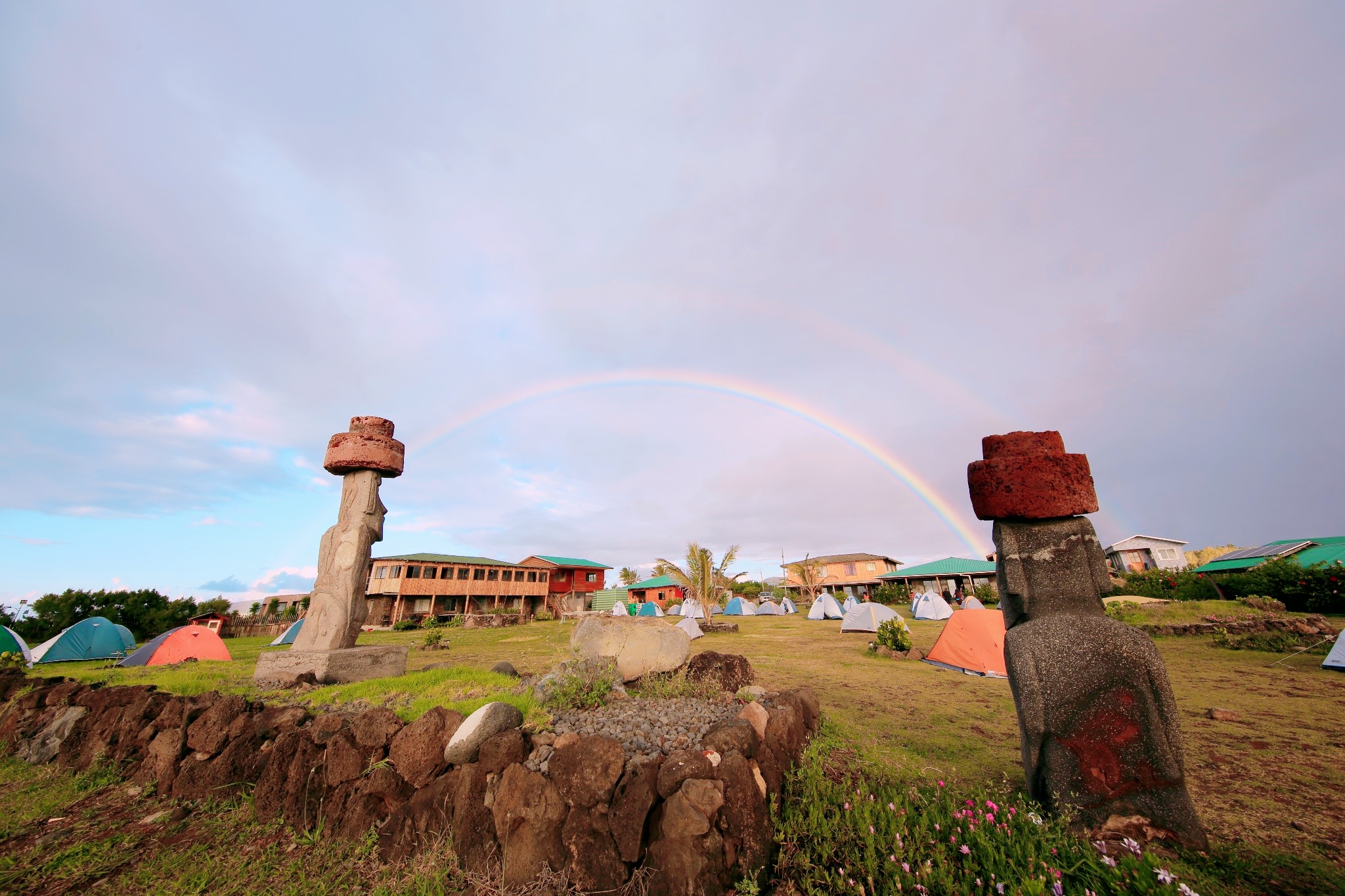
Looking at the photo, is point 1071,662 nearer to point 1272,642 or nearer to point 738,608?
point 1272,642

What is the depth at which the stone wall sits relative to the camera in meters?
3.37

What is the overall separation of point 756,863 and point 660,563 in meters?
27.2

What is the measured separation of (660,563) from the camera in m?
30.2

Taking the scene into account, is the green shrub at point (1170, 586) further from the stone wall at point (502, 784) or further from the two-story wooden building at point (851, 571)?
the two-story wooden building at point (851, 571)

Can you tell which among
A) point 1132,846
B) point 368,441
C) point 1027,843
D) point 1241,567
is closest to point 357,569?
point 368,441

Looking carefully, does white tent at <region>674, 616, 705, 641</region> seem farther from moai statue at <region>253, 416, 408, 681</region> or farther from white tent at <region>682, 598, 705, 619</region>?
moai statue at <region>253, 416, 408, 681</region>

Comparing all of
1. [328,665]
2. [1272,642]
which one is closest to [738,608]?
[1272,642]

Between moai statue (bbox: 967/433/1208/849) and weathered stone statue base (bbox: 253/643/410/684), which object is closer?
moai statue (bbox: 967/433/1208/849)

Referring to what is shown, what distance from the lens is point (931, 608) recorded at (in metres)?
27.4

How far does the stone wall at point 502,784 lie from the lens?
133 inches

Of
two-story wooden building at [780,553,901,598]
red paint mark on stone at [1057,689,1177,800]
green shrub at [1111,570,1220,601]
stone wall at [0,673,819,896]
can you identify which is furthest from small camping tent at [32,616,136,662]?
two-story wooden building at [780,553,901,598]

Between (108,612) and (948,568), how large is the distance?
165 ft

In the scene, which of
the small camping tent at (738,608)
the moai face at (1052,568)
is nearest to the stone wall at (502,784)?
the moai face at (1052,568)

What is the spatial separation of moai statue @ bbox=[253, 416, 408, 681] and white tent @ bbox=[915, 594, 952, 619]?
2742 cm
